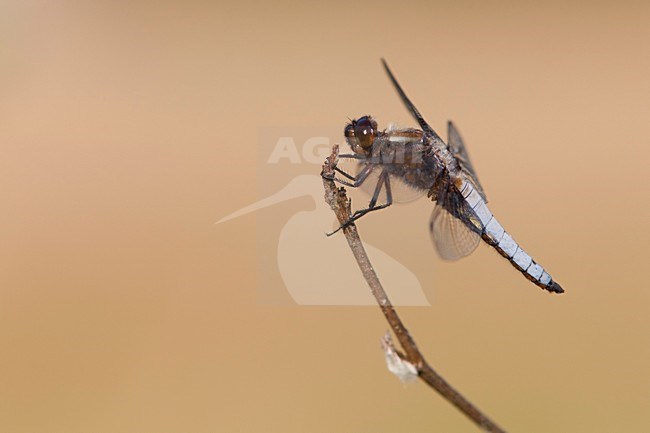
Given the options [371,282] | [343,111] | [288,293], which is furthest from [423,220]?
[343,111]

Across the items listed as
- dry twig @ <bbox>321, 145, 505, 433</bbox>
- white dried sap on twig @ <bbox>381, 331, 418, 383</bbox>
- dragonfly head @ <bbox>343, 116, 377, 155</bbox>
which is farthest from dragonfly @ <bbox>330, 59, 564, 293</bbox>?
white dried sap on twig @ <bbox>381, 331, 418, 383</bbox>

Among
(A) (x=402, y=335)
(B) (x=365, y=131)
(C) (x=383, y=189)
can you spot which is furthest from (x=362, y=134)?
(A) (x=402, y=335)

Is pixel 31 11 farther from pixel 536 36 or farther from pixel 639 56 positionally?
pixel 639 56

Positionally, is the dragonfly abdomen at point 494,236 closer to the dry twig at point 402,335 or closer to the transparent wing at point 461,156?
the transparent wing at point 461,156

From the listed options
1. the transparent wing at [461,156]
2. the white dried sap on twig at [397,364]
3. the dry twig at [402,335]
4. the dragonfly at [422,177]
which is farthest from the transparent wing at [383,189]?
the white dried sap on twig at [397,364]

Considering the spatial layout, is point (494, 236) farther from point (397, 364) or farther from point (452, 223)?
point (397, 364)

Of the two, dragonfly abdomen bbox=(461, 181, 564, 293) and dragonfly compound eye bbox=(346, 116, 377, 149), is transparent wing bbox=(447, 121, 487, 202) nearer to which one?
dragonfly abdomen bbox=(461, 181, 564, 293)
